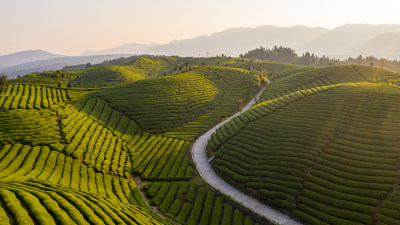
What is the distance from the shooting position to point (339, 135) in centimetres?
5256

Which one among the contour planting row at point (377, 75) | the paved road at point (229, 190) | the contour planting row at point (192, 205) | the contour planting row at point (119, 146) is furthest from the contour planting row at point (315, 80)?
the contour planting row at point (192, 205)

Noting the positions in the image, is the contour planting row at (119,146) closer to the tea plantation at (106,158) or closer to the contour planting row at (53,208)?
the tea plantation at (106,158)

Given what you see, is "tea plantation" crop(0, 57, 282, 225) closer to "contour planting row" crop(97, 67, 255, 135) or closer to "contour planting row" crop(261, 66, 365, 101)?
"contour planting row" crop(97, 67, 255, 135)

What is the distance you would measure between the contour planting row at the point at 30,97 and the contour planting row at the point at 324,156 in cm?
5619

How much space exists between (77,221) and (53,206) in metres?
3.53

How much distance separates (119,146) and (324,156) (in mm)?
48924

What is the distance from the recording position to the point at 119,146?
201ft

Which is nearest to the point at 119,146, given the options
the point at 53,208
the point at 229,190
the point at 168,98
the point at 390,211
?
the point at 229,190

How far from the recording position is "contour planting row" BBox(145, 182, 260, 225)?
38344 mm

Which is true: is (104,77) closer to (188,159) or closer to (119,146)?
(119,146)

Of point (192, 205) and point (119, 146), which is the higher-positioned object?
point (119, 146)

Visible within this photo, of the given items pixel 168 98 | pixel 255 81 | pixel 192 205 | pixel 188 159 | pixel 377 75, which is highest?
pixel 377 75

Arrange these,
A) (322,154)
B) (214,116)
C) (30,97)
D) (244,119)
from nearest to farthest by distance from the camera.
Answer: (322,154)
(244,119)
(30,97)
(214,116)

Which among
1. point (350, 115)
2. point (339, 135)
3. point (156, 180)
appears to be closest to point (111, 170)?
point (156, 180)
